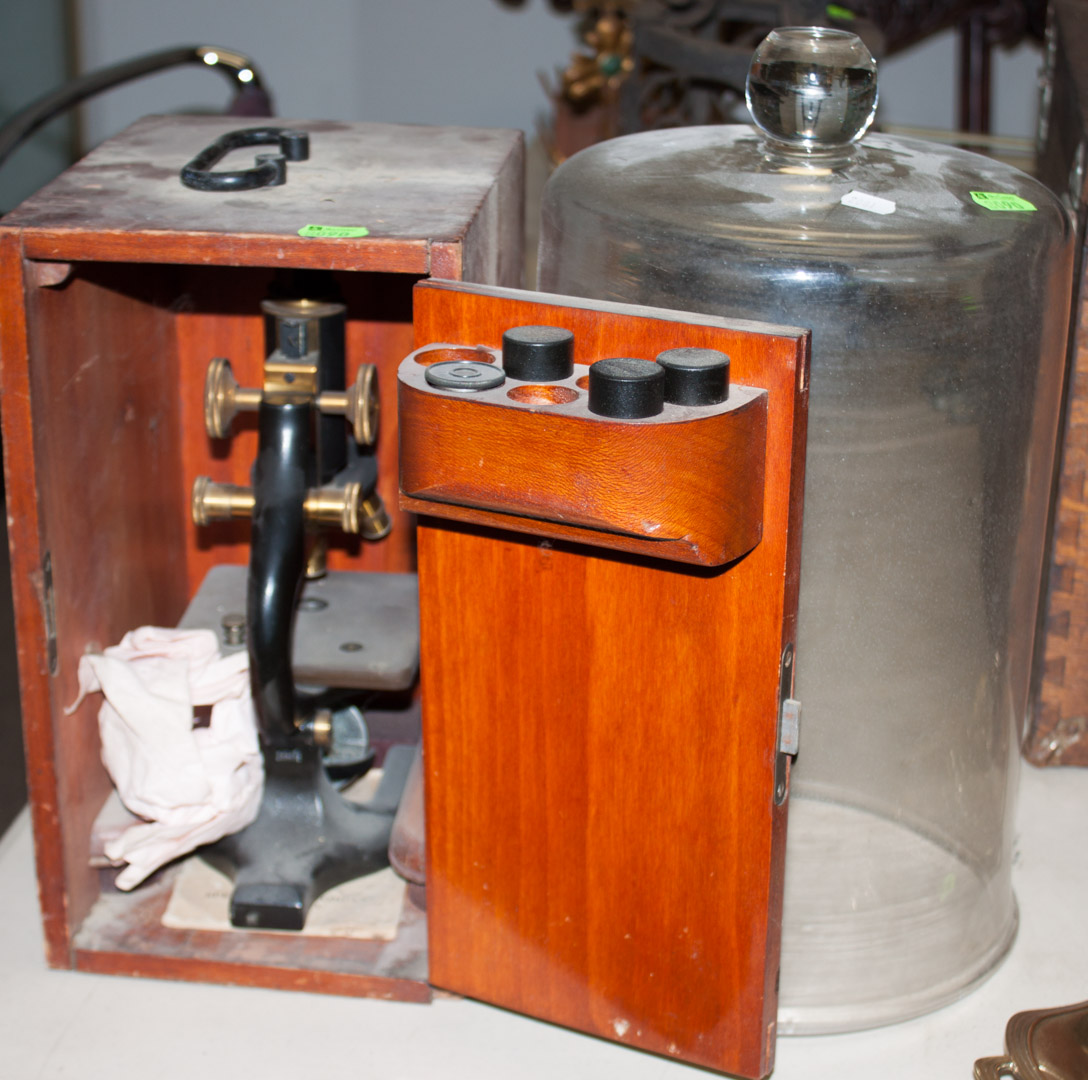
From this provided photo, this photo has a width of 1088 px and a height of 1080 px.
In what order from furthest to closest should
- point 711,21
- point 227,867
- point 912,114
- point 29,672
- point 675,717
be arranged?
point 912,114
point 711,21
point 227,867
point 29,672
point 675,717

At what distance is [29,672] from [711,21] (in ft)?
7.19

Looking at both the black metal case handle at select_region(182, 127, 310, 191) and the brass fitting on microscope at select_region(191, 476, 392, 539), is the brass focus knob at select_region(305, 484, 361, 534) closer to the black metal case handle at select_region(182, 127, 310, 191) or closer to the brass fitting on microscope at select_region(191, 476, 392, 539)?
the brass fitting on microscope at select_region(191, 476, 392, 539)

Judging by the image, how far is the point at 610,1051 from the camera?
3.83 feet

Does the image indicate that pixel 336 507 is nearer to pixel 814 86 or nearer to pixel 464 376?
pixel 464 376

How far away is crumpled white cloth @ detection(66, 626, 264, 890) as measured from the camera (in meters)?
1.20

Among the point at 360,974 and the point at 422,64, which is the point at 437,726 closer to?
the point at 360,974

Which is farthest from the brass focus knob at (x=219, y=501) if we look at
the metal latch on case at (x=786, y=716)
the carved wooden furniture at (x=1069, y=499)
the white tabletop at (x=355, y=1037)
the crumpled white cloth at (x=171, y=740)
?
the carved wooden furniture at (x=1069, y=499)

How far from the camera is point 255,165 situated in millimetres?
1235

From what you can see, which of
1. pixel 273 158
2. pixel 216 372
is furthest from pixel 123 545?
pixel 273 158

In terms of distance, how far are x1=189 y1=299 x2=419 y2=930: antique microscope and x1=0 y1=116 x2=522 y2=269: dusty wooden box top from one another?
0.13 metres

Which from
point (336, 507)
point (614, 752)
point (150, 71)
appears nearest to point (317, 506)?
point (336, 507)

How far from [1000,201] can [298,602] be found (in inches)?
24.7

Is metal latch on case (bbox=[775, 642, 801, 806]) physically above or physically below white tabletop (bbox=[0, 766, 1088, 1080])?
above

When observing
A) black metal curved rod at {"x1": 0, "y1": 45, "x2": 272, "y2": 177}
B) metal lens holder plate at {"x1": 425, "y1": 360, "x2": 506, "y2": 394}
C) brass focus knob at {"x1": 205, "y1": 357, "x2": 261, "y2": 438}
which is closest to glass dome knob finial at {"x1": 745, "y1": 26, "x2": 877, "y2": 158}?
metal lens holder plate at {"x1": 425, "y1": 360, "x2": 506, "y2": 394}
